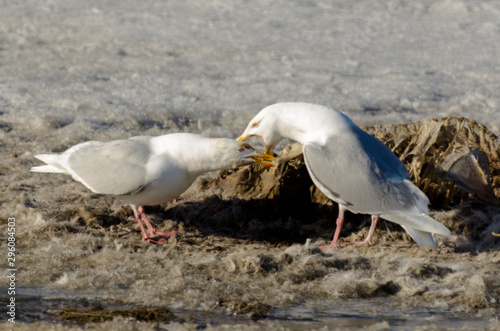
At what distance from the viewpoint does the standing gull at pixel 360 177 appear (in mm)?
3922

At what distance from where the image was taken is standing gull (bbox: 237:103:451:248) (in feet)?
12.9

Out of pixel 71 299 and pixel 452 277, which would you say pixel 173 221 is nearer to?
pixel 71 299

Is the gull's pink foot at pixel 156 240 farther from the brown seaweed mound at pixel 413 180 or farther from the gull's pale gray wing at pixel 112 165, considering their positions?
the brown seaweed mound at pixel 413 180

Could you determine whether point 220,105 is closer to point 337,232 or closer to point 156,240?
point 156,240

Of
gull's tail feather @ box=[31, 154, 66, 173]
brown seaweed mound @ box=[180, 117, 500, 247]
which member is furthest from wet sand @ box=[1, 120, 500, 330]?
gull's tail feather @ box=[31, 154, 66, 173]

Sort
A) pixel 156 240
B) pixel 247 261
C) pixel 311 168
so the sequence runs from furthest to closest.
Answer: pixel 156 240 < pixel 311 168 < pixel 247 261

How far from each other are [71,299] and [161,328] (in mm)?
551

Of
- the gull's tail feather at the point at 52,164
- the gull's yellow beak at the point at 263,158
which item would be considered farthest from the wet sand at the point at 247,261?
the gull's yellow beak at the point at 263,158

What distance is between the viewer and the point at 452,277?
3518 mm

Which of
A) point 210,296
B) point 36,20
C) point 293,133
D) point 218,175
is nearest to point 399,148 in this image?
point 293,133

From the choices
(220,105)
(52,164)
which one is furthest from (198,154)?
(220,105)

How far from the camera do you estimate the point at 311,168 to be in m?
4.07

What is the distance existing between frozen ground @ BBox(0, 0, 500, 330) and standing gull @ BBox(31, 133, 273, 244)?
271mm

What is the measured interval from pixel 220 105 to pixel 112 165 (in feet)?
10.7
